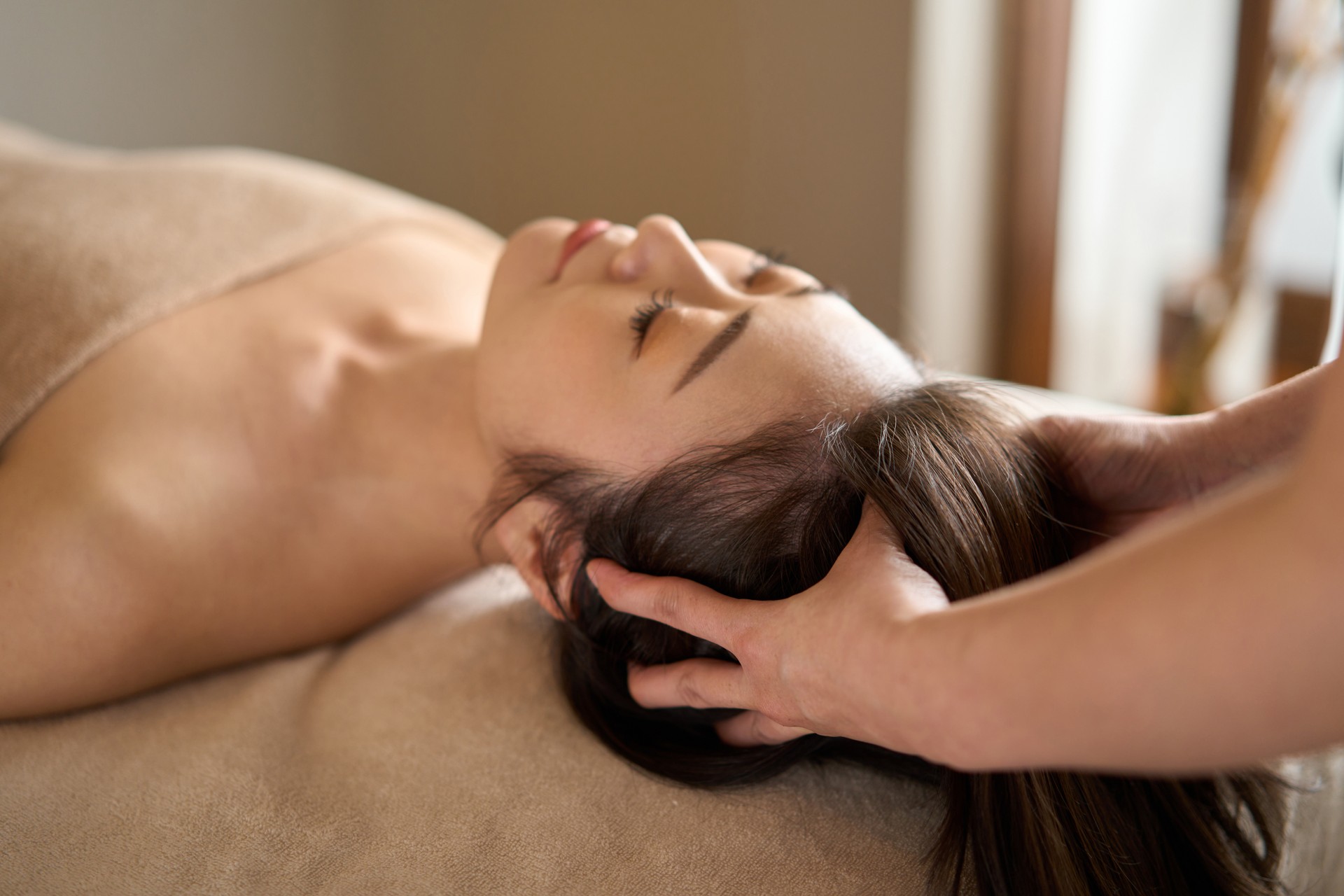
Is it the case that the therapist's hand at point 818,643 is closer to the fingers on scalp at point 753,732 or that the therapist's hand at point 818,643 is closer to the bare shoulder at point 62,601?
the fingers on scalp at point 753,732

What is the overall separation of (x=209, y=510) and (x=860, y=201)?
1.70 meters

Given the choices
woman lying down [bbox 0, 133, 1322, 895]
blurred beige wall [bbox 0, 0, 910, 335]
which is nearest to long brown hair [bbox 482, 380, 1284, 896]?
woman lying down [bbox 0, 133, 1322, 895]

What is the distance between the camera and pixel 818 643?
0.60 meters

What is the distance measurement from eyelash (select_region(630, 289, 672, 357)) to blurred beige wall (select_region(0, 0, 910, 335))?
146 cm

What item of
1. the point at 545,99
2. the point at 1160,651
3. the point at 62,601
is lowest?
the point at 62,601

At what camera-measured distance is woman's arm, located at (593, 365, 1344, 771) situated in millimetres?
410

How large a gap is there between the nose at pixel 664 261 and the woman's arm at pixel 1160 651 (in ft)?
1.64

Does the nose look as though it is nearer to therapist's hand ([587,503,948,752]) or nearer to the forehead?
the forehead

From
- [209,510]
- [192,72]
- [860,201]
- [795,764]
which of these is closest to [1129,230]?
[860,201]

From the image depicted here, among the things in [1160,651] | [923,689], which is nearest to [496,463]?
[923,689]

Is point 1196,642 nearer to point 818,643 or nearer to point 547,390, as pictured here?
point 818,643

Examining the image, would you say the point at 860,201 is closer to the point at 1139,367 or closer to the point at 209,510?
the point at 1139,367

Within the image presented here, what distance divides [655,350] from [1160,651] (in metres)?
0.54

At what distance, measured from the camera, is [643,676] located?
83cm
